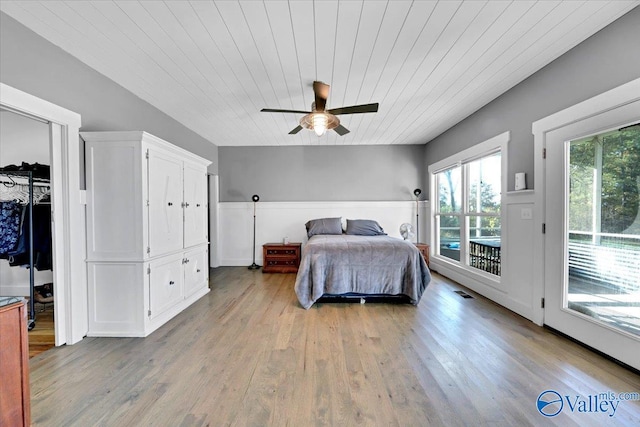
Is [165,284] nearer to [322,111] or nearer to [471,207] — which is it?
[322,111]

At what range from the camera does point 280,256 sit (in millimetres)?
4730

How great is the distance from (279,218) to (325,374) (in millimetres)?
3748

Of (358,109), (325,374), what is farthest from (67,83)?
(325,374)

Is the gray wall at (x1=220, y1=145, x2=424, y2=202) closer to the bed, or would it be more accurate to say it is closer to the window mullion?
the window mullion

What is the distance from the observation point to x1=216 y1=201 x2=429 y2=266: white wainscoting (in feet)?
17.0

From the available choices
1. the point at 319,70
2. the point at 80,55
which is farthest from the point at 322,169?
the point at 80,55

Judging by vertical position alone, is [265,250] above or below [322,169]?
below

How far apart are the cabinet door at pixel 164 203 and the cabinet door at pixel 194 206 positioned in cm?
13

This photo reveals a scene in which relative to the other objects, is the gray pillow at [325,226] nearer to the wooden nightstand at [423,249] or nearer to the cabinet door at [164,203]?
the wooden nightstand at [423,249]

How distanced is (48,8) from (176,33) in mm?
734

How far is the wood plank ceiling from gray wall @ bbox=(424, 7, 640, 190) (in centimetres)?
9

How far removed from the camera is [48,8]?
1613mm

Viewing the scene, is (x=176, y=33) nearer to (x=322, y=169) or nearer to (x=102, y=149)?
(x=102, y=149)

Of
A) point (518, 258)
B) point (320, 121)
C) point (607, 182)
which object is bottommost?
point (518, 258)
